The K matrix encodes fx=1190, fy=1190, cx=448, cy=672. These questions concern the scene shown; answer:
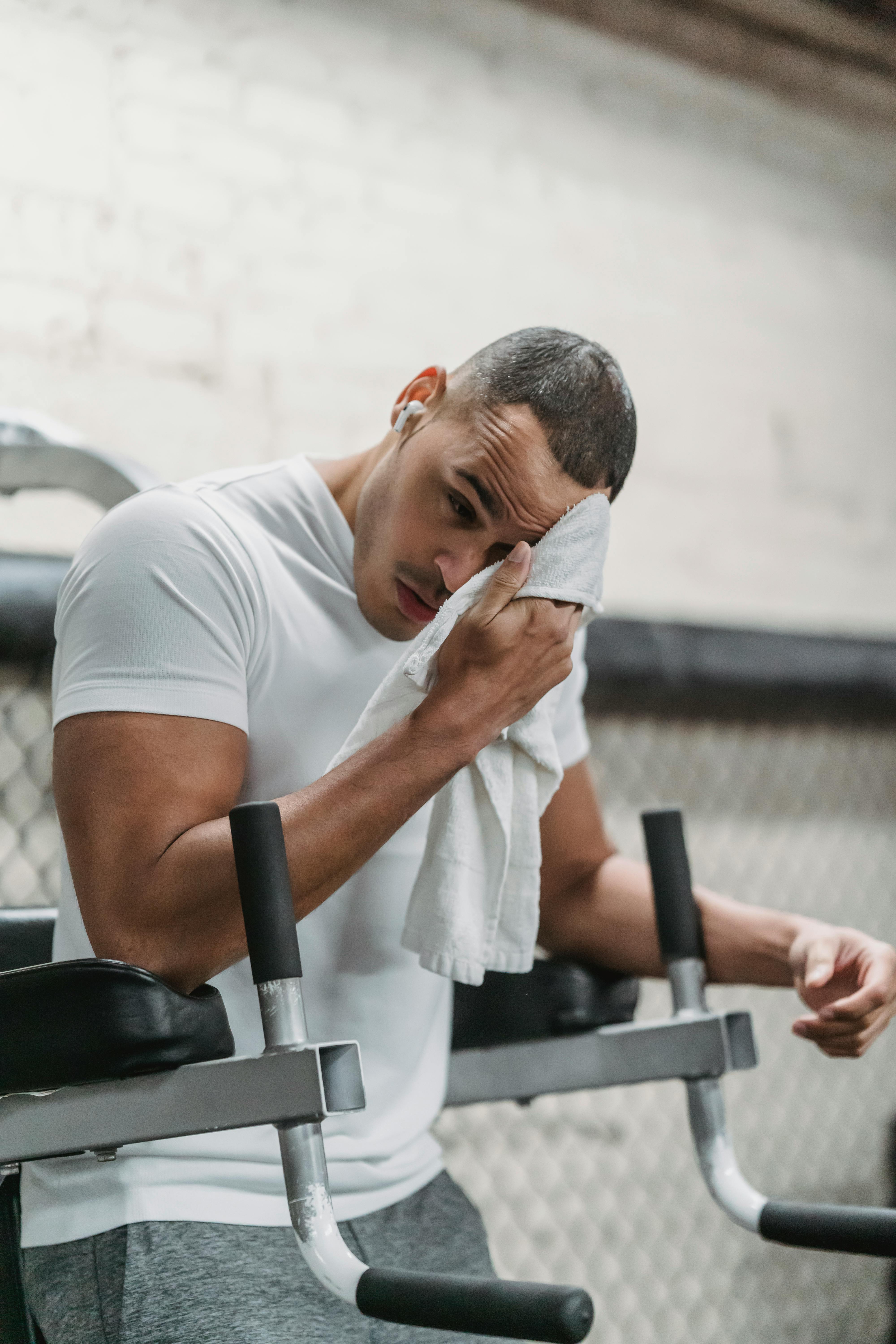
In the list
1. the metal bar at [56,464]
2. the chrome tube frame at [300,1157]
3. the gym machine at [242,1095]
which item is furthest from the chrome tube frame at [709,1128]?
the metal bar at [56,464]

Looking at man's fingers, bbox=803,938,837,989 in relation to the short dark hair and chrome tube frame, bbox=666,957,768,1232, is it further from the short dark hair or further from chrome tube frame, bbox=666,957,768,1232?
the short dark hair

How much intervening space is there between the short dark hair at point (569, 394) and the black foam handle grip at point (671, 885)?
11.5 inches

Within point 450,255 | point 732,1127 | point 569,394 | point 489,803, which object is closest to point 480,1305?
point 489,803

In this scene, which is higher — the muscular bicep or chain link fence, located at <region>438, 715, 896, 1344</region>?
the muscular bicep

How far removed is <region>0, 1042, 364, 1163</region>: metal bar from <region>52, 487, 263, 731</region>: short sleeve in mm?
236

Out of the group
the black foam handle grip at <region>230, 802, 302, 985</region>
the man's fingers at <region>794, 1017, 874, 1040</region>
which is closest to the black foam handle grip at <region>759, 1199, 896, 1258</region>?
the man's fingers at <region>794, 1017, 874, 1040</region>

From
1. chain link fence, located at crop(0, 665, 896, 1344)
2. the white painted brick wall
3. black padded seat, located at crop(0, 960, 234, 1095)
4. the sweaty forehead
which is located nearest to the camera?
black padded seat, located at crop(0, 960, 234, 1095)

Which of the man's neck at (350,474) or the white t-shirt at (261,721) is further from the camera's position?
the man's neck at (350,474)

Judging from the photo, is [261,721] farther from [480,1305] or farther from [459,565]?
[480,1305]

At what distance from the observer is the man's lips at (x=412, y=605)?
931 millimetres

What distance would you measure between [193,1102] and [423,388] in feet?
1.94

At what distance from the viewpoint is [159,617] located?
0.81m

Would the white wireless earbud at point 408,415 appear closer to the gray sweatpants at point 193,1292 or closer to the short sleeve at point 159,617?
the short sleeve at point 159,617

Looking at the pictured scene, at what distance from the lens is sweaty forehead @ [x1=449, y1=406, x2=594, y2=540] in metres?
0.87
